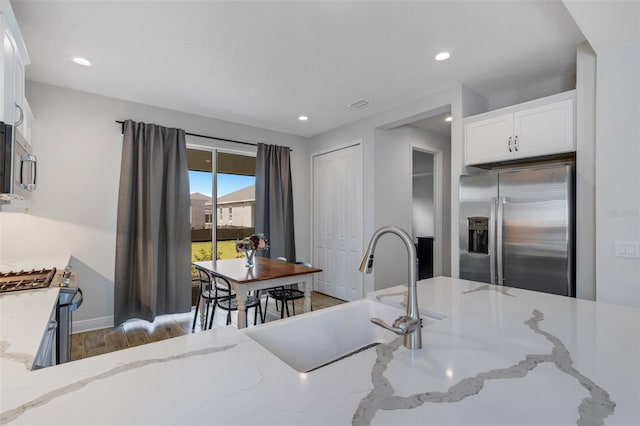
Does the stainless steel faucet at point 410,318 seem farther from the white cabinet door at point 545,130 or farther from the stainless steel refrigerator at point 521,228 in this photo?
the white cabinet door at point 545,130

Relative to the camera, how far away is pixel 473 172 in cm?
344

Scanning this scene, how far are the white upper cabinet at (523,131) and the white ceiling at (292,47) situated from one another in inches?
16.5

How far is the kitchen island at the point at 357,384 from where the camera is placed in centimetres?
65

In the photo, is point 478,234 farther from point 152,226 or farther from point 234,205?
point 152,226

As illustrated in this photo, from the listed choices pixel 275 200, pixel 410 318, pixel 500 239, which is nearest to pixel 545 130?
pixel 500 239

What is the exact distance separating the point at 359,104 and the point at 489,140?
157 centimetres

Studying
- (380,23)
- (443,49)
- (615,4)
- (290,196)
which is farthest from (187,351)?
(290,196)

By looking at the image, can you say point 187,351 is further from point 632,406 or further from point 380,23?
point 380,23

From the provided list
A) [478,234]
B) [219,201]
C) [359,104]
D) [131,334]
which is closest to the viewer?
[478,234]

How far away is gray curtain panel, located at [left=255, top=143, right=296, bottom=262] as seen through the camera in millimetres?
4836

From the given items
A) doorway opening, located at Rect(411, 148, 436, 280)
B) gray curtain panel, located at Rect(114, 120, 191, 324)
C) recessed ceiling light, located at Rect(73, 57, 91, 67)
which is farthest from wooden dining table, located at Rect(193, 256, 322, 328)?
doorway opening, located at Rect(411, 148, 436, 280)

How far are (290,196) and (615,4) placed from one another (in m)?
4.11

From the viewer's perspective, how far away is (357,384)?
776mm

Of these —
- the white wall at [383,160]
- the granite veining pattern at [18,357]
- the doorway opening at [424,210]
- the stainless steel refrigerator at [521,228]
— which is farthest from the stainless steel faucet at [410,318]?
the doorway opening at [424,210]
